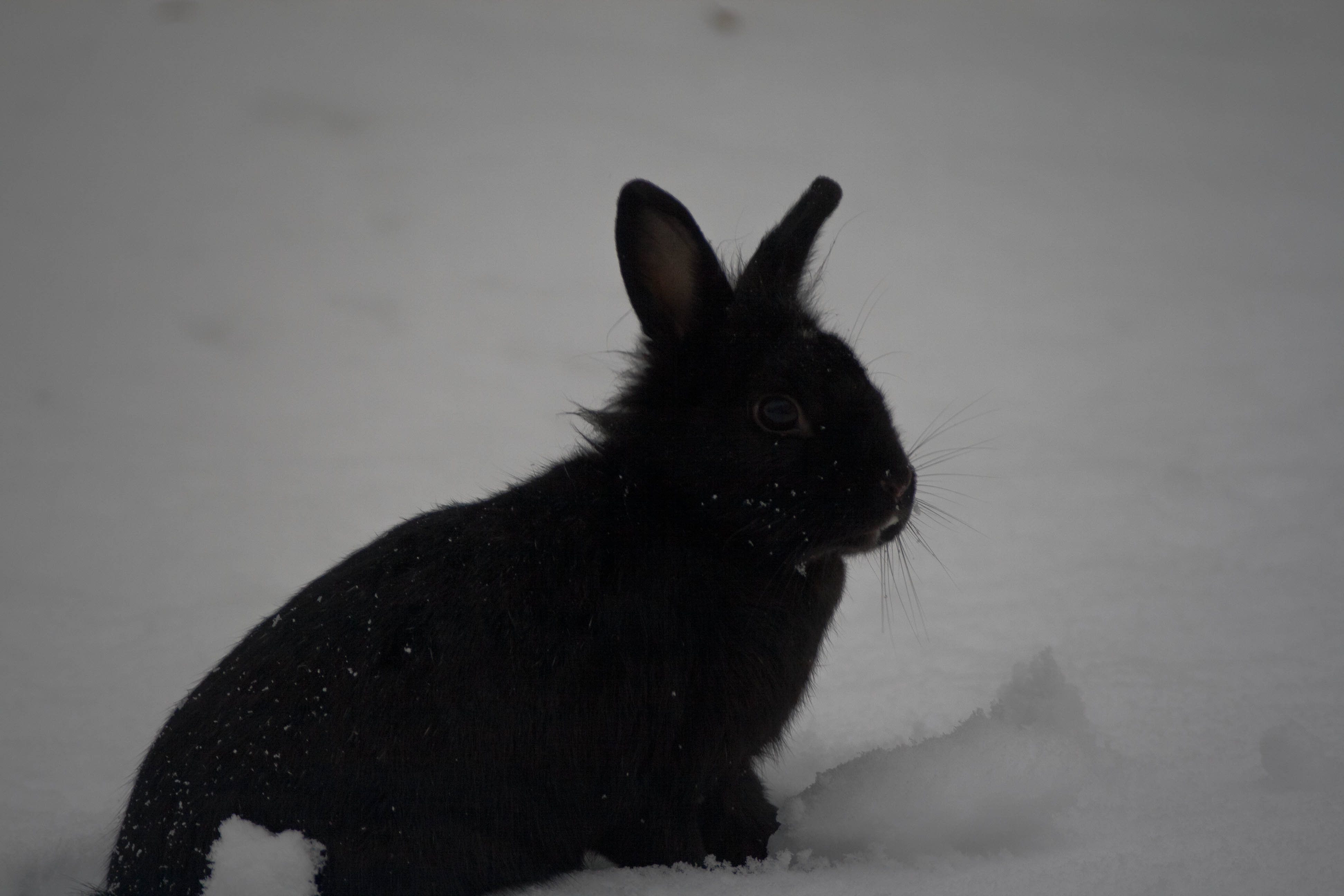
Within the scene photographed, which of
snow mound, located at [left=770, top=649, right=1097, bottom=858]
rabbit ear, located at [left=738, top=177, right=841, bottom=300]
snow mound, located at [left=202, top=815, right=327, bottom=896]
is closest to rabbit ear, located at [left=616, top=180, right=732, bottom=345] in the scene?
rabbit ear, located at [left=738, top=177, right=841, bottom=300]

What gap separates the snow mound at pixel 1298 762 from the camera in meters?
1.90

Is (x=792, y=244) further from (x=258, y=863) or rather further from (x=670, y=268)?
(x=258, y=863)

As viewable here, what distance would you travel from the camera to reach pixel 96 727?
2.30 metres

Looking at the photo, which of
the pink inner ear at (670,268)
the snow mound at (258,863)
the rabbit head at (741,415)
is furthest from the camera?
the pink inner ear at (670,268)

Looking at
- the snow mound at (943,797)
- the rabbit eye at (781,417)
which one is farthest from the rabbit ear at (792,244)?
the snow mound at (943,797)

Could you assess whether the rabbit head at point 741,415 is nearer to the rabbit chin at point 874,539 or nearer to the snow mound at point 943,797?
the rabbit chin at point 874,539

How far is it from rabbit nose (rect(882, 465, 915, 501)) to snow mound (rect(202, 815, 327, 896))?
1.02 metres

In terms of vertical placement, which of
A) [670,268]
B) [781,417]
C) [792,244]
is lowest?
[781,417]

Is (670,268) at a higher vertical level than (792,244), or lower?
lower

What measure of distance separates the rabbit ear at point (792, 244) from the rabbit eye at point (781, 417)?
0.30 meters

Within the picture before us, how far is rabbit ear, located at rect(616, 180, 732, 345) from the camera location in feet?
6.01

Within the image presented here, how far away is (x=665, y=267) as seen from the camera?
6.17 ft

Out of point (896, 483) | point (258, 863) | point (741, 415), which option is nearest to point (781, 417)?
point (741, 415)

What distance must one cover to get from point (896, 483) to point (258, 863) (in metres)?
1.10
